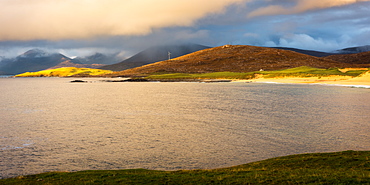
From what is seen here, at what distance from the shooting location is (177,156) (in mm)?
24156

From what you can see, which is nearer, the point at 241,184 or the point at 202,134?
the point at 241,184

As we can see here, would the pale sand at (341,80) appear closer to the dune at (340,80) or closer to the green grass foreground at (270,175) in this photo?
the dune at (340,80)

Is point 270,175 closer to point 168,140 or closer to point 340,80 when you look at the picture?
point 168,140

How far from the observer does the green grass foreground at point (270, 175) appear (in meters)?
14.2

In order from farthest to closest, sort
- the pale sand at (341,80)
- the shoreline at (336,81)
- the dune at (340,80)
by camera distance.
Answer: the shoreline at (336,81), the dune at (340,80), the pale sand at (341,80)

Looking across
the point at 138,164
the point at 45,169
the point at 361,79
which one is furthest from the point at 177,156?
the point at 361,79

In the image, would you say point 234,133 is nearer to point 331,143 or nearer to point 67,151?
point 331,143

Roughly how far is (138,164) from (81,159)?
4.75m

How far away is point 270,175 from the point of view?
15.6 meters

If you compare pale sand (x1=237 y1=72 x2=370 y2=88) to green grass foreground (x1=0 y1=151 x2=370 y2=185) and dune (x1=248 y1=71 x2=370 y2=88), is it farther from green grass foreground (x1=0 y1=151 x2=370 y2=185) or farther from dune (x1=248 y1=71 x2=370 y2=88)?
green grass foreground (x1=0 y1=151 x2=370 y2=185)

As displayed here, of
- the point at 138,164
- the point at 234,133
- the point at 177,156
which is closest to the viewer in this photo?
the point at 138,164

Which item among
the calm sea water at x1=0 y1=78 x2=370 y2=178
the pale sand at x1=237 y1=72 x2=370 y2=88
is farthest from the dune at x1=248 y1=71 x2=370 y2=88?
the calm sea water at x1=0 y1=78 x2=370 y2=178

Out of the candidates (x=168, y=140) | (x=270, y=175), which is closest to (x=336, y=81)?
(x=168, y=140)

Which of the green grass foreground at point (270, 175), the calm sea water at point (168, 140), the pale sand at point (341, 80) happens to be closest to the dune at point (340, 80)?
the pale sand at point (341, 80)
